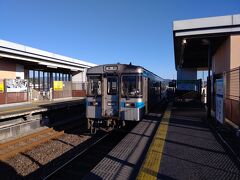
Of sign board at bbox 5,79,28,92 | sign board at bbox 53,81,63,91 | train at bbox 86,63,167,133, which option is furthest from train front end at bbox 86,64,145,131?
sign board at bbox 53,81,63,91

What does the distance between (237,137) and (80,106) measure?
644 inches

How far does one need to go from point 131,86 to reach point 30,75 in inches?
1004

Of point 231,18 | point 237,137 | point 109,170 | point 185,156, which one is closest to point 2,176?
point 109,170

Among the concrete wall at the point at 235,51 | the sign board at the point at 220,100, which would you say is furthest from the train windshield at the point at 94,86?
Answer: the concrete wall at the point at 235,51

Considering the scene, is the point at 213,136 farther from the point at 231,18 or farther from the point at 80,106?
the point at 80,106

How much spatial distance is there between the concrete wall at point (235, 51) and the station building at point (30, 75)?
16.1m

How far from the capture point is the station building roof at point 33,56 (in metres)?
20.0

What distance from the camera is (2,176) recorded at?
7188 millimetres

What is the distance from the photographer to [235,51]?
1167 cm

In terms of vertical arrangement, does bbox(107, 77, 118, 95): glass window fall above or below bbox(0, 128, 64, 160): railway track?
above

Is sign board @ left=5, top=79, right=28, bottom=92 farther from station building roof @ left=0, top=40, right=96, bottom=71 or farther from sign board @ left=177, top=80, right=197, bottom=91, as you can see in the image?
sign board @ left=177, top=80, right=197, bottom=91

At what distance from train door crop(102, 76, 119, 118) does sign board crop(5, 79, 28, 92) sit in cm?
1208

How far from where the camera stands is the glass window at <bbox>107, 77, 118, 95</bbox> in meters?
10.7

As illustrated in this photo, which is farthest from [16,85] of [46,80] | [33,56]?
[46,80]
